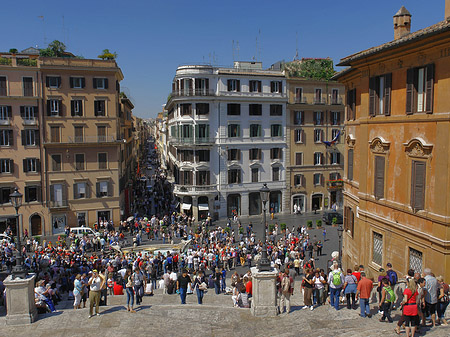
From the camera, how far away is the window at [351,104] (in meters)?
22.8

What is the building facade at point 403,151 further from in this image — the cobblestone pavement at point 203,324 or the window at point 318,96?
the window at point 318,96

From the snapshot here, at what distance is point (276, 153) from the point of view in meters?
47.4

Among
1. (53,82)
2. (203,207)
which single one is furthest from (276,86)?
(53,82)

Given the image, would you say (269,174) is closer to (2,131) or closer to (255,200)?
(255,200)

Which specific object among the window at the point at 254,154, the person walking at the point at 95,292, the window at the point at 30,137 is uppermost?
the window at the point at 30,137

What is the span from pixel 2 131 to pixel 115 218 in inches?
485

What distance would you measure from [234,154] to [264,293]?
3193cm

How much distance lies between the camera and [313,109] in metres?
48.4

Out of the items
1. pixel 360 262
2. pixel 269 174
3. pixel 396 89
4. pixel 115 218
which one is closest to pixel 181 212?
pixel 115 218

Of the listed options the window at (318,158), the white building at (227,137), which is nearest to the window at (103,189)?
the white building at (227,137)

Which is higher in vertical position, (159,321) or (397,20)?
(397,20)

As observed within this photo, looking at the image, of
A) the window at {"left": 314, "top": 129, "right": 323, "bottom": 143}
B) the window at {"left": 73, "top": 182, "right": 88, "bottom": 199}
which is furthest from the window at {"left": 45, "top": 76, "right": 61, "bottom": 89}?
the window at {"left": 314, "top": 129, "right": 323, "bottom": 143}

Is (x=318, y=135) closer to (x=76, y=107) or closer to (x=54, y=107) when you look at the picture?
(x=76, y=107)

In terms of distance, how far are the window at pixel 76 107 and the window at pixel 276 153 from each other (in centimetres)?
1998
